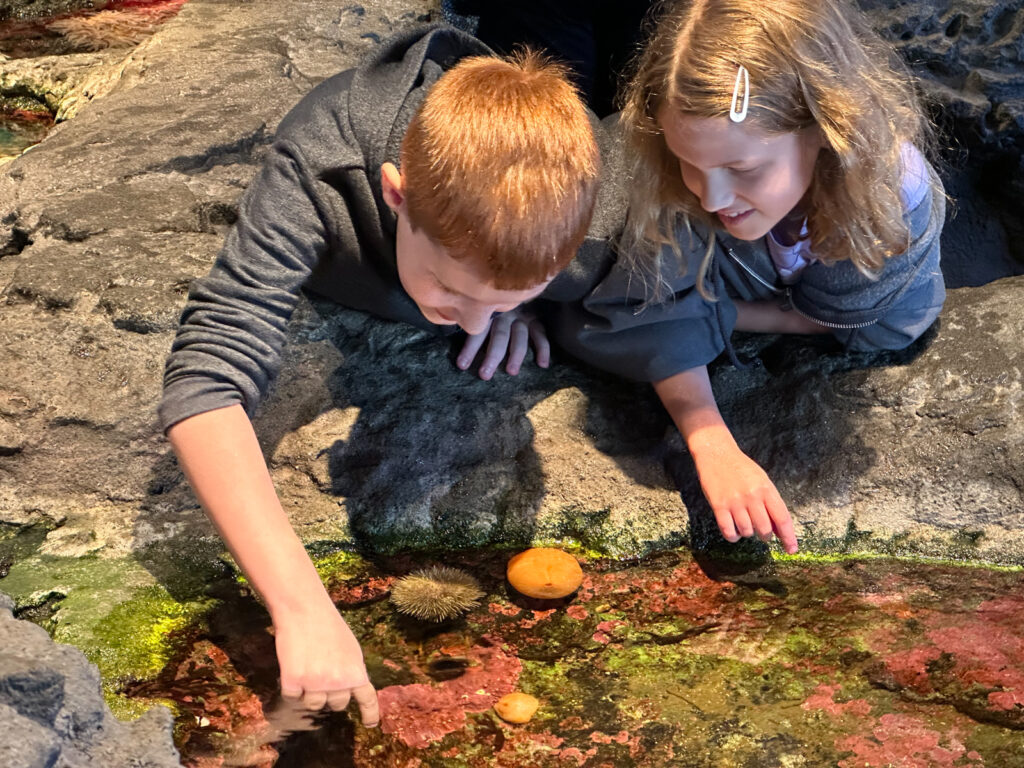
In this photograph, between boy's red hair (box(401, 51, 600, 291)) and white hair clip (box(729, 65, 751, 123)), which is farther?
white hair clip (box(729, 65, 751, 123))

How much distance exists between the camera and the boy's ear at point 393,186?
6.40 feet

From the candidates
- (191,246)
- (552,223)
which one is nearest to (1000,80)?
(552,223)

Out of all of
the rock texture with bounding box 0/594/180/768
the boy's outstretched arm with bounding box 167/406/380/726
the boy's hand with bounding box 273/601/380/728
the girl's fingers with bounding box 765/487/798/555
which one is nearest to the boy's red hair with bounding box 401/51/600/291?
the boy's outstretched arm with bounding box 167/406/380/726

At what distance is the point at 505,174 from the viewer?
179cm

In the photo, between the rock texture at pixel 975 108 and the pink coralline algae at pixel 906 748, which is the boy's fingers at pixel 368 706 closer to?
the pink coralline algae at pixel 906 748

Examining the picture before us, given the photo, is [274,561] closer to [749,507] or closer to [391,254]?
[391,254]

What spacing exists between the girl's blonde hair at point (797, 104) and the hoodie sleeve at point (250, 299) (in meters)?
0.71

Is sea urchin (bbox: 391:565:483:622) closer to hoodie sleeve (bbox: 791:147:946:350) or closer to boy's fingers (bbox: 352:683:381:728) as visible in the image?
boy's fingers (bbox: 352:683:381:728)

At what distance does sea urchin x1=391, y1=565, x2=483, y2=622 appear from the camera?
2.07 meters

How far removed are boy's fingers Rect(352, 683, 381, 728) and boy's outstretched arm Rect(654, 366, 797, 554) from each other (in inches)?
32.6

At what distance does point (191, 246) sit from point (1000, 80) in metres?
2.46

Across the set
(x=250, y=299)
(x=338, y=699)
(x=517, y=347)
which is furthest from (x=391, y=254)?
(x=338, y=699)

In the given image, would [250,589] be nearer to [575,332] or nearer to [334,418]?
[334,418]

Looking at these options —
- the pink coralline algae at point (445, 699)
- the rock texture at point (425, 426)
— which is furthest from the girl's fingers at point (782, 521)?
the pink coralline algae at point (445, 699)
